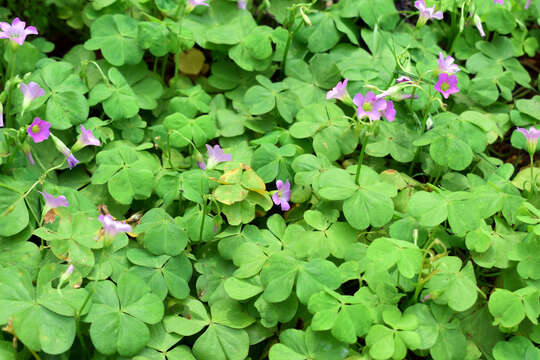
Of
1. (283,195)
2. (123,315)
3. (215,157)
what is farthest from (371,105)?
(123,315)

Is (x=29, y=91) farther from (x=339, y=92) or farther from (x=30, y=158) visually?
(x=339, y=92)

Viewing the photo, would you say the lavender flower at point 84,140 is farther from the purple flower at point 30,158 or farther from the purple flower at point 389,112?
the purple flower at point 389,112

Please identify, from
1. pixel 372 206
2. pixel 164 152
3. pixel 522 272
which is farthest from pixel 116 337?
pixel 522 272

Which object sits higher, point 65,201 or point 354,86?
point 354,86

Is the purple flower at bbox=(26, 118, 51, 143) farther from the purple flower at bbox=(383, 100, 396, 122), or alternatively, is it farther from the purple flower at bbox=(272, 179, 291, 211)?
the purple flower at bbox=(383, 100, 396, 122)

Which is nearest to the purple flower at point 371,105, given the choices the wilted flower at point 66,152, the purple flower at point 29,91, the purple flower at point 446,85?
the purple flower at point 446,85

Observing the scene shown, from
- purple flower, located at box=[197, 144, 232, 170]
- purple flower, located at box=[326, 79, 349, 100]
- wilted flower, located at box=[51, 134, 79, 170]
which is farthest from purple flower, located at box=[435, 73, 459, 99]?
wilted flower, located at box=[51, 134, 79, 170]

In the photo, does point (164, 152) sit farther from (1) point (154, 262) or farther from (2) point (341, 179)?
(2) point (341, 179)
